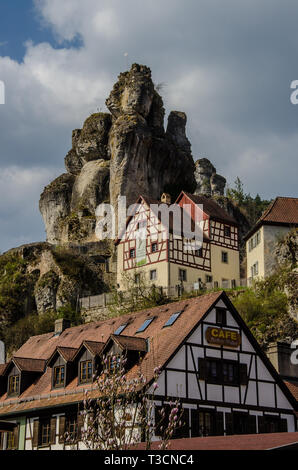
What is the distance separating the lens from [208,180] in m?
123

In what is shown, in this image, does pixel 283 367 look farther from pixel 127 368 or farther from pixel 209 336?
pixel 127 368

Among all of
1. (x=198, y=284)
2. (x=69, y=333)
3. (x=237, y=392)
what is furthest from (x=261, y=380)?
(x=198, y=284)

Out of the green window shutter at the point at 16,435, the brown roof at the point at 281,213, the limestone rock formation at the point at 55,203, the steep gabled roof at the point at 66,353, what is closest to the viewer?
the green window shutter at the point at 16,435

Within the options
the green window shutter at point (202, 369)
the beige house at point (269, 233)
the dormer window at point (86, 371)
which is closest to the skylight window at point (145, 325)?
the dormer window at point (86, 371)

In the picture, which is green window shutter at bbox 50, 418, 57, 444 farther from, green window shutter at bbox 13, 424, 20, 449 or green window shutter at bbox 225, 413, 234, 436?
green window shutter at bbox 225, 413, 234, 436

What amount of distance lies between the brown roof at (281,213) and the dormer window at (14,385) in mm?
27844

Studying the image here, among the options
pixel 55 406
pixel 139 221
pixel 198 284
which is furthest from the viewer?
pixel 139 221

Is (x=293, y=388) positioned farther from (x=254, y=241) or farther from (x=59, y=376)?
(x=254, y=241)

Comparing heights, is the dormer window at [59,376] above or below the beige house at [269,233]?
below

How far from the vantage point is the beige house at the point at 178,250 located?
6281 cm

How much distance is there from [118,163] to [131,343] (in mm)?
45707

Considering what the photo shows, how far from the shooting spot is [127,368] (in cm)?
3234

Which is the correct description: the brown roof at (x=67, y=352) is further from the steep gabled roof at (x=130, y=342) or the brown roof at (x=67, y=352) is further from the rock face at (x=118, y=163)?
the rock face at (x=118, y=163)
